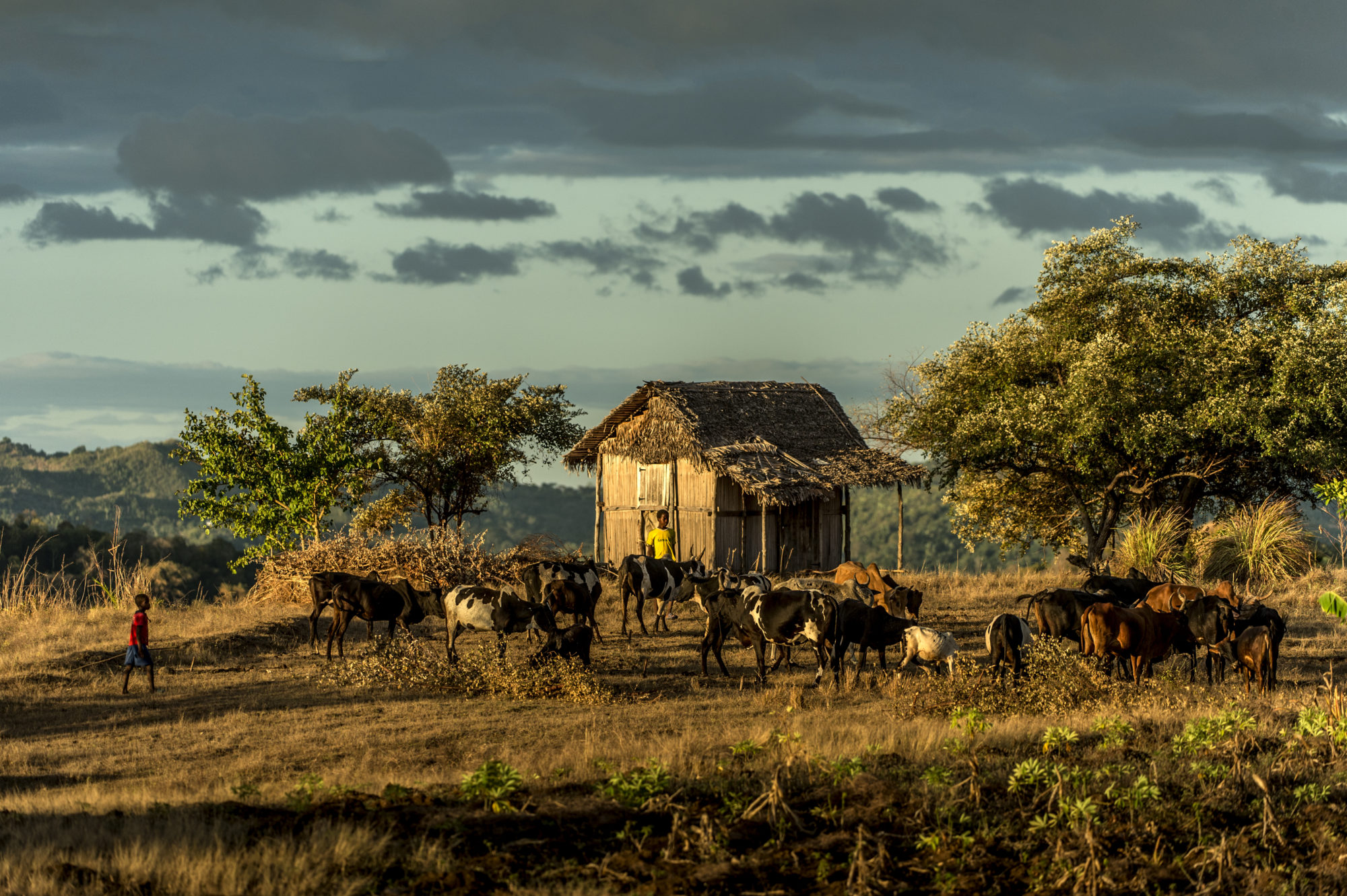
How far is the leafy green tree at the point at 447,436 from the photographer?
101 feet

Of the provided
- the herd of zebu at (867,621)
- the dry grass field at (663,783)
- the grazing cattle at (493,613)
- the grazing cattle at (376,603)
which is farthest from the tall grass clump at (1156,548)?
the grazing cattle at (376,603)

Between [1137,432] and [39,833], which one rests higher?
[1137,432]

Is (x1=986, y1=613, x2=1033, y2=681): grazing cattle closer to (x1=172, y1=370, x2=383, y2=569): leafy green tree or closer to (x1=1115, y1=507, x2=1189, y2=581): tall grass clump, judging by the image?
(x1=1115, y1=507, x2=1189, y2=581): tall grass clump

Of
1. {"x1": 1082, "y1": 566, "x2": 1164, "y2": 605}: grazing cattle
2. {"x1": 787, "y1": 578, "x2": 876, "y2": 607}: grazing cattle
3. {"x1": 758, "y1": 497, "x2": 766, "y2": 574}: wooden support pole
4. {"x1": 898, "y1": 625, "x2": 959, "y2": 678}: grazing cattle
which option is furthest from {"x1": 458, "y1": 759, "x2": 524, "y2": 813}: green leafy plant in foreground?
{"x1": 758, "y1": 497, "x2": 766, "y2": 574}: wooden support pole

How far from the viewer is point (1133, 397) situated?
26.7 meters

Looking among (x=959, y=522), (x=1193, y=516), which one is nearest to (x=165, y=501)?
(x=959, y=522)

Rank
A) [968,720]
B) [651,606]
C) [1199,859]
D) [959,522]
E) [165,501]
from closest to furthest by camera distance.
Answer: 1. [1199,859]
2. [968,720]
3. [651,606]
4. [959,522]
5. [165,501]

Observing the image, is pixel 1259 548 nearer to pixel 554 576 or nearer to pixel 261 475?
pixel 554 576

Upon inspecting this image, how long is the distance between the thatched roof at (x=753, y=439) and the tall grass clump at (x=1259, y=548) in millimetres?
6933

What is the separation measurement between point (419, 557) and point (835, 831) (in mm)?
16851

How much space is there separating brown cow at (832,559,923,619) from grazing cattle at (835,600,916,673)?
1351 mm

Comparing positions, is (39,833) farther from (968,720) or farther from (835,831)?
(968,720)

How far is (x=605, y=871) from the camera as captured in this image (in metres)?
6.95

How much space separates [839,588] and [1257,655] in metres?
7.65
